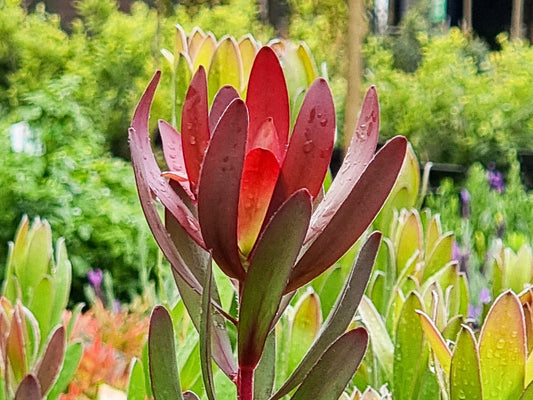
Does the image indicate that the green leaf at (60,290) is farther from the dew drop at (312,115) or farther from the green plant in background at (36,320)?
the dew drop at (312,115)

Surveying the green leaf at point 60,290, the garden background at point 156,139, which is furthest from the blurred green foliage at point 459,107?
the green leaf at point 60,290

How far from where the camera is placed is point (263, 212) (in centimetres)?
42

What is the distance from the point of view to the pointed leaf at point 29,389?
51 cm

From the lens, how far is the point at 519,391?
1.77ft

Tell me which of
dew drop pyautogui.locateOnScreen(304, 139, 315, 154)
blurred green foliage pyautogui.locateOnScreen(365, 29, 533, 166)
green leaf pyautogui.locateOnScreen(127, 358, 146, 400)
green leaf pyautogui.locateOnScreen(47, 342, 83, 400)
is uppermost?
dew drop pyautogui.locateOnScreen(304, 139, 315, 154)

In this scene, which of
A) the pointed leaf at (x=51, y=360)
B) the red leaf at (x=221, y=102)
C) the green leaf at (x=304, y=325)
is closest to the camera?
the red leaf at (x=221, y=102)

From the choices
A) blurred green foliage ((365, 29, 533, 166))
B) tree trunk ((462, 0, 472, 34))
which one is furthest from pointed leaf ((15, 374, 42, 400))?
tree trunk ((462, 0, 472, 34))

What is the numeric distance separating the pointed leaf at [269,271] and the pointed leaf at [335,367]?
0.12ft

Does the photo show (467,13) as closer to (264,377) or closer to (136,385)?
(136,385)

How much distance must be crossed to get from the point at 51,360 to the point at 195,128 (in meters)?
0.31

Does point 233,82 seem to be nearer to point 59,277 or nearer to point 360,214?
point 360,214

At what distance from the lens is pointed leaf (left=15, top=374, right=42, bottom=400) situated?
1.68 feet

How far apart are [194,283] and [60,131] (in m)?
3.11

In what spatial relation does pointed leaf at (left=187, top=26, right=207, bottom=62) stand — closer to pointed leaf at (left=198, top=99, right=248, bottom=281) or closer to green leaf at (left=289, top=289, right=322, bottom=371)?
green leaf at (left=289, top=289, right=322, bottom=371)
